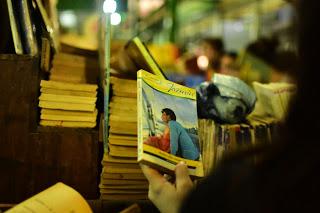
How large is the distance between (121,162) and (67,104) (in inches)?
22.8

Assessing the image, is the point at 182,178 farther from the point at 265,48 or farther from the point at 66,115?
the point at 265,48

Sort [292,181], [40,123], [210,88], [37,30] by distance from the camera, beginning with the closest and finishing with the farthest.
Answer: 1. [292,181]
2. [40,123]
3. [37,30]
4. [210,88]

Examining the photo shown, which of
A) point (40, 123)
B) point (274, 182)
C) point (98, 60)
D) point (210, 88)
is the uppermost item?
point (98, 60)

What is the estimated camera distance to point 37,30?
10.9ft

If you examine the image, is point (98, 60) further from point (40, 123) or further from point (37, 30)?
point (40, 123)

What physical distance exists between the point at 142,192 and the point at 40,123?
2.94 feet

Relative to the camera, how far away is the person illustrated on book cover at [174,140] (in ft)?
7.84

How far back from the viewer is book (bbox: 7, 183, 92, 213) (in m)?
2.42

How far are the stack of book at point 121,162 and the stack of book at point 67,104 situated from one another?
169 millimetres

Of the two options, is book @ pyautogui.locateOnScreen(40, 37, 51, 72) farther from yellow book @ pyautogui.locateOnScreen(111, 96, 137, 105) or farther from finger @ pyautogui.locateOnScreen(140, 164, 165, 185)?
finger @ pyautogui.locateOnScreen(140, 164, 165, 185)

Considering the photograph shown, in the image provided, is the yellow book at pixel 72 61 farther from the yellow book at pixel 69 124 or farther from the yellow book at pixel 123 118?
the yellow book at pixel 123 118

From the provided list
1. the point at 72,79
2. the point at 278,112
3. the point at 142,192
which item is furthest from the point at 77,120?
the point at 278,112

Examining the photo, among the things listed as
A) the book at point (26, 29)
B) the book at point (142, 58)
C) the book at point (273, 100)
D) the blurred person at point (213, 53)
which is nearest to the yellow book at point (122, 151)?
the book at point (142, 58)

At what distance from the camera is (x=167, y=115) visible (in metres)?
2.62
